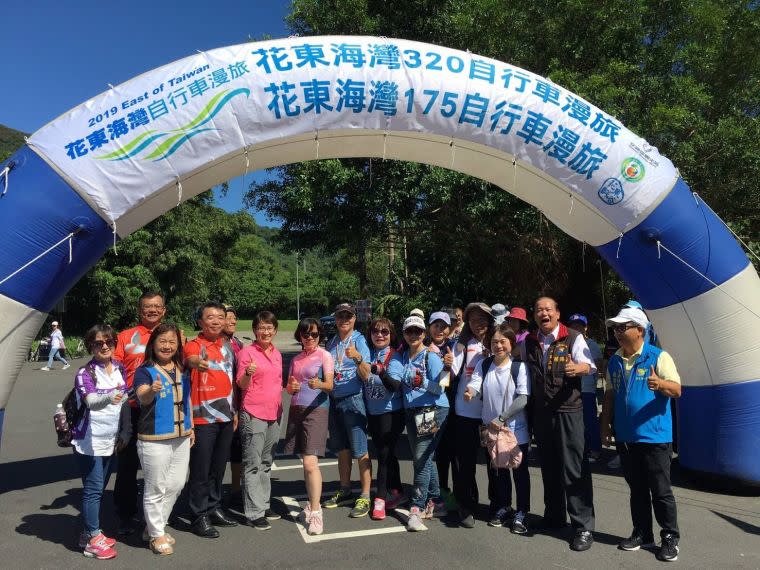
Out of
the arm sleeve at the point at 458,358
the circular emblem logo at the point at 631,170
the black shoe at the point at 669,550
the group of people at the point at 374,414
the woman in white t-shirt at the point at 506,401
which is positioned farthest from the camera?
the circular emblem logo at the point at 631,170

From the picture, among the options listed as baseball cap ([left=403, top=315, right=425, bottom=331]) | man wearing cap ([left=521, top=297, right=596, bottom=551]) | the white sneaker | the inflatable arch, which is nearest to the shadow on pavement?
the inflatable arch

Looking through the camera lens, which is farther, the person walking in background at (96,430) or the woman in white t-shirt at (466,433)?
the woman in white t-shirt at (466,433)

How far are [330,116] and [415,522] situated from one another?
3559 millimetres

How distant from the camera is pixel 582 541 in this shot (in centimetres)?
409

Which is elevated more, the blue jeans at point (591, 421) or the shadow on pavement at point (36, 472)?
the blue jeans at point (591, 421)

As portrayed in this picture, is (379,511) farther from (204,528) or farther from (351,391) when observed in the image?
(204,528)

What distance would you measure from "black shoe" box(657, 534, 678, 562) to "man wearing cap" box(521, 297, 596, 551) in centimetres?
48

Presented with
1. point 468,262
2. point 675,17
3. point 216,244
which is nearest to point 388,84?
point 468,262

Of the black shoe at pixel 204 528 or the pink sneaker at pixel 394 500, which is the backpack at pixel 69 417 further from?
the pink sneaker at pixel 394 500

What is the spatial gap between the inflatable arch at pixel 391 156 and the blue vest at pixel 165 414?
144 centimetres

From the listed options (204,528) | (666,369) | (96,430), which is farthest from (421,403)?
(96,430)

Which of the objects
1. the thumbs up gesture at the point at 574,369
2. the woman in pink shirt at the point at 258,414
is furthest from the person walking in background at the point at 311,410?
the thumbs up gesture at the point at 574,369

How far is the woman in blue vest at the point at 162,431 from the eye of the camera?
13.1 feet

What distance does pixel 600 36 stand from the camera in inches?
492
